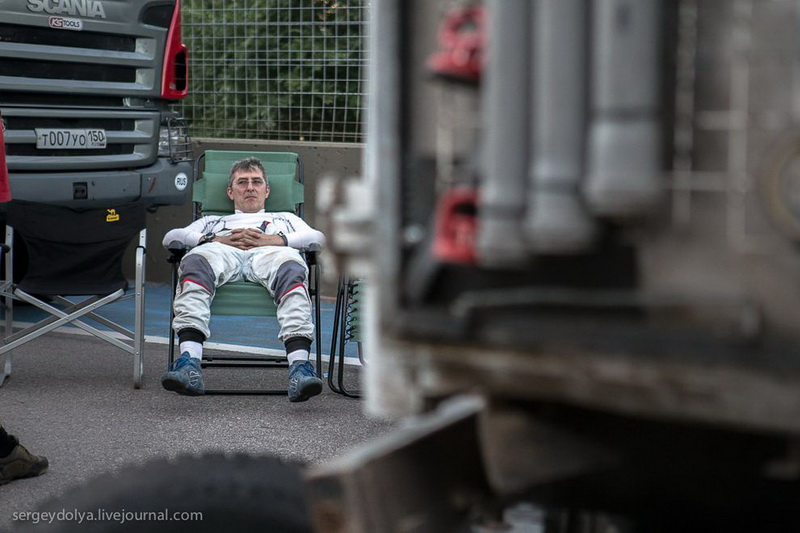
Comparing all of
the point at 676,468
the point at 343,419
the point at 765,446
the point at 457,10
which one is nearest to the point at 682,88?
the point at 457,10

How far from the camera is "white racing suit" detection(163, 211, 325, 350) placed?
6.08 m

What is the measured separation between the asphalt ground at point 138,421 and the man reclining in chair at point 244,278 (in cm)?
20

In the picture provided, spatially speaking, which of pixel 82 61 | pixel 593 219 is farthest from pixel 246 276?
pixel 593 219

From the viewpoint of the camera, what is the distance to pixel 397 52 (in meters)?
1.28

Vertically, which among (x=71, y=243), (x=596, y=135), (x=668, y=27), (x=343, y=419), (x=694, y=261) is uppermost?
(x=668, y=27)

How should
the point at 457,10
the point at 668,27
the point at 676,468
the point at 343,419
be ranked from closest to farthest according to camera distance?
the point at 668,27 < the point at 457,10 < the point at 676,468 < the point at 343,419

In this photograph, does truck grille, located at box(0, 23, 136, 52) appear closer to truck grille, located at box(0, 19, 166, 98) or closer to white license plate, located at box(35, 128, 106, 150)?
truck grille, located at box(0, 19, 166, 98)

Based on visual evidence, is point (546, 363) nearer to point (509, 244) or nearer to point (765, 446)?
point (509, 244)

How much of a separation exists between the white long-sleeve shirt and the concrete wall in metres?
2.78

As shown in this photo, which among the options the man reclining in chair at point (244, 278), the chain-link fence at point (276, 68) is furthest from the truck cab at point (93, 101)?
the chain-link fence at point (276, 68)

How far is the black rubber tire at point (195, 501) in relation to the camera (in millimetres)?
2002

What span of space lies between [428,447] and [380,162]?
0.41 metres

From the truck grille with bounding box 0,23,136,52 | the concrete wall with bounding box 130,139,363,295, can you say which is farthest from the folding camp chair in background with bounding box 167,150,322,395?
the concrete wall with bounding box 130,139,363,295

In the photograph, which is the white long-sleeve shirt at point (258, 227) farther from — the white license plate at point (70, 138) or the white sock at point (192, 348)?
the white license plate at point (70, 138)
